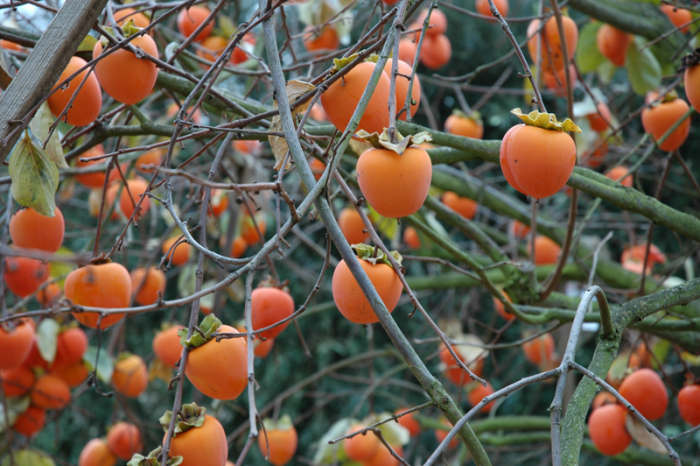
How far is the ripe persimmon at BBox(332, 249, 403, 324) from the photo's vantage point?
795mm

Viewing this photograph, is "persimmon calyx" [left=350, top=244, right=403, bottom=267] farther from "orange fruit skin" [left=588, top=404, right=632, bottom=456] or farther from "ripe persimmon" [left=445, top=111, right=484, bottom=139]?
"ripe persimmon" [left=445, top=111, right=484, bottom=139]

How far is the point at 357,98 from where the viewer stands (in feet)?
2.54

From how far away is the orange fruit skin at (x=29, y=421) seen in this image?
1828 mm

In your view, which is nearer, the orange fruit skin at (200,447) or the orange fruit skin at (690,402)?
the orange fruit skin at (200,447)

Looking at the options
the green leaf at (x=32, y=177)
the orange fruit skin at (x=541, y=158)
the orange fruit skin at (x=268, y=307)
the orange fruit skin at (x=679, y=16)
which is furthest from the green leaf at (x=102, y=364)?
the orange fruit skin at (x=679, y=16)

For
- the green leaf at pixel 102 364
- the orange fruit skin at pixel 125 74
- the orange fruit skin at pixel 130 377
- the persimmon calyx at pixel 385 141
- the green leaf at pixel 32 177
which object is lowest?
the orange fruit skin at pixel 130 377

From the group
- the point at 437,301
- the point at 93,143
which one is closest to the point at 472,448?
the point at 93,143

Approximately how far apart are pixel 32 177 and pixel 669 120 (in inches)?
52.8

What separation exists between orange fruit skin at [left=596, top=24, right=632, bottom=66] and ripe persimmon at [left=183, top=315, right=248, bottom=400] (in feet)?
5.18

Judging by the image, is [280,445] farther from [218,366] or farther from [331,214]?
[331,214]

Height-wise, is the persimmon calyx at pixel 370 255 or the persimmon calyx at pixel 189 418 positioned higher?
the persimmon calyx at pixel 370 255

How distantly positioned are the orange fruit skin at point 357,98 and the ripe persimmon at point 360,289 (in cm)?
19

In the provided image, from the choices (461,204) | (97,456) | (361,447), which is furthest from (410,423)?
(97,456)

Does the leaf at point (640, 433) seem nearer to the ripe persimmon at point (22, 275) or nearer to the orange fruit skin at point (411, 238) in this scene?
the orange fruit skin at point (411, 238)
